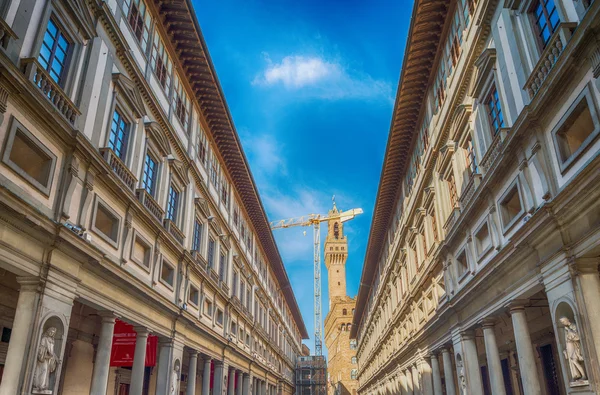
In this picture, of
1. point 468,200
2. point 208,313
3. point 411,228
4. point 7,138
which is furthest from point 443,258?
point 7,138

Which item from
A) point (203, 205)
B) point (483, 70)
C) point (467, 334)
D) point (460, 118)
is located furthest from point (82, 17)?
point (467, 334)

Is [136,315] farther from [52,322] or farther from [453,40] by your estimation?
[453,40]

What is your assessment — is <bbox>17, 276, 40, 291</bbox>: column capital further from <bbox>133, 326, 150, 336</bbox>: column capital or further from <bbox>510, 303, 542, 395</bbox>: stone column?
<bbox>510, 303, 542, 395</bbox>: stone column

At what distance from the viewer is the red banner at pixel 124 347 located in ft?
60.4

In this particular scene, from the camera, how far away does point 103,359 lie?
15.1 m

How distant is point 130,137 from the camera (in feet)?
Answer: 59.0

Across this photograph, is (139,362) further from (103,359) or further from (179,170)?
(179,170)

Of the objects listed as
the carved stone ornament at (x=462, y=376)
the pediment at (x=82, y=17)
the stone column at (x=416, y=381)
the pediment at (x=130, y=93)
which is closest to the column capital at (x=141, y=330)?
the pediment at (x=130, y=93)

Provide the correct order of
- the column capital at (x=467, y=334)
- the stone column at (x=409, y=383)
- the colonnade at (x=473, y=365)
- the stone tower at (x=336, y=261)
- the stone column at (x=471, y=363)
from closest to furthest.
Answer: the colonnade at (x=473, y=365) → the stone column at (x=471, y=363) → the column capital at (x=467, y=334) → the stone column at (x=409, y=383) → the stone tower at (x=336, y=261)

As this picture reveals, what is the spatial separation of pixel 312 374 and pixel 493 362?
70.0 metres

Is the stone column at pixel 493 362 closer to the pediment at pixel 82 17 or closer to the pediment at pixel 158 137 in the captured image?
the pediment at pixel 158 137

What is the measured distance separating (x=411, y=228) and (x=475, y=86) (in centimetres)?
1495

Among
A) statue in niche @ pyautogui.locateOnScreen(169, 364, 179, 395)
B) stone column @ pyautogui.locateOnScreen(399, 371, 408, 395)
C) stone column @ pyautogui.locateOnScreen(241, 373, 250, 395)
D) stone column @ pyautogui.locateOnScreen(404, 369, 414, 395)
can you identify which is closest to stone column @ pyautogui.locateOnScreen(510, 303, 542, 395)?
statue in niche @ pyautogui.locateOnScreen(169, 364, 179, 395)

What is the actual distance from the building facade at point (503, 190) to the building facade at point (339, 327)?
68.8 m
